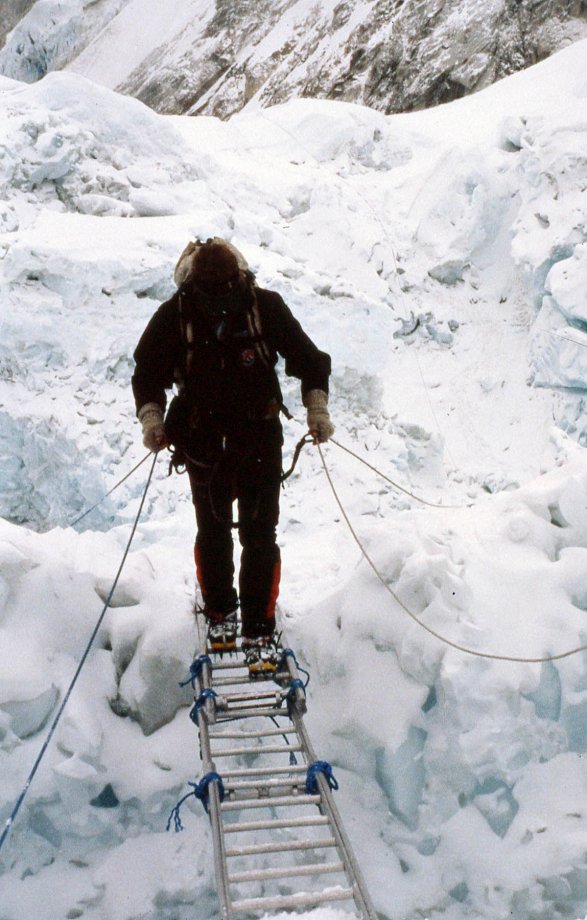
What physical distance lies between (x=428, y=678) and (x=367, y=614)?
36 cm

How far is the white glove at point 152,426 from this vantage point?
92.5 inches

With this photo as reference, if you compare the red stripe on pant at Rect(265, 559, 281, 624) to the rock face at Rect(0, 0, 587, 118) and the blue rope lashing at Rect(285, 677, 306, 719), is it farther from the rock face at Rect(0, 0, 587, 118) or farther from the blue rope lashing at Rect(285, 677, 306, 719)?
the rock face at Rect(0, 0, 587, 118)

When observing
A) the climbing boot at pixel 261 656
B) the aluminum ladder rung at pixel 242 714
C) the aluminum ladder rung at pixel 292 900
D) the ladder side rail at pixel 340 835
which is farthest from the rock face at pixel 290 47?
the aluminum ladder rung at pixel 292 900

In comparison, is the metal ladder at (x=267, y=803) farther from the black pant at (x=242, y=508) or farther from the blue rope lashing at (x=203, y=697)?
the black pant at (x=242, y=508)

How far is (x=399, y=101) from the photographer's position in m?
17.5

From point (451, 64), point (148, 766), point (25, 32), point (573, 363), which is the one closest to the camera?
point (148, 766)

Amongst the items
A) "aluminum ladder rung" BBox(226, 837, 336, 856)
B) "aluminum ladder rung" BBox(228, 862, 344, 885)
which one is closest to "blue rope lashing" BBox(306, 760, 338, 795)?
"aluminum ladder rung" BBox(226, 837, 336, 856)

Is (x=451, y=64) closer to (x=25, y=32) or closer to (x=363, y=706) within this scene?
(x=363, y=706)

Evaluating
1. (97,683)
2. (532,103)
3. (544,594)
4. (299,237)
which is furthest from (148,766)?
(532,103)

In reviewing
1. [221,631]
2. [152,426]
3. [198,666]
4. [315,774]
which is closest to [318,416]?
[152,426]

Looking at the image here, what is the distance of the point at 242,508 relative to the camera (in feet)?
7.98

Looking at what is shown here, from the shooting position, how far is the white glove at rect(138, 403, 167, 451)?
92.5 inches

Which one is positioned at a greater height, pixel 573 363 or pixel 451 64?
pixel 451 64

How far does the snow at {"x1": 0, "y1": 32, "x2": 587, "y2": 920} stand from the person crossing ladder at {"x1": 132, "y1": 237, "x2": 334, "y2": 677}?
1.54 feet
